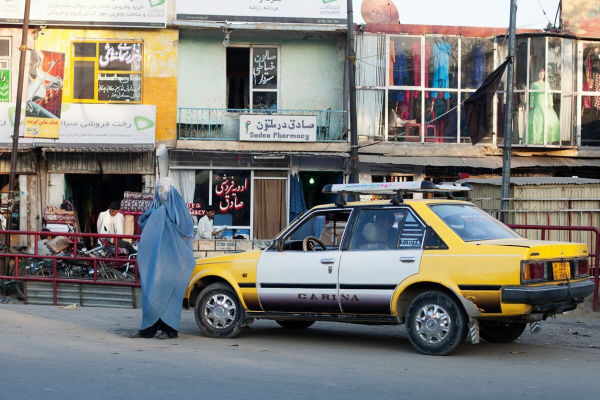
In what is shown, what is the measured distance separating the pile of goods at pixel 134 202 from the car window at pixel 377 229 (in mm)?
13384

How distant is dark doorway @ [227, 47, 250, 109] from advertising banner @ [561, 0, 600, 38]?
333 inches

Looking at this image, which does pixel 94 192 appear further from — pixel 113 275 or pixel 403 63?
pixel 113 275

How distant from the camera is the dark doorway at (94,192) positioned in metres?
23.4

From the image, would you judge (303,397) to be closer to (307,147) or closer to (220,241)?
(220,241)

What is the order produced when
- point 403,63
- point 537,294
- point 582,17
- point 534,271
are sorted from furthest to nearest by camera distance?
point 582,17 < point 403,63 < point 534,271 < point 537,294

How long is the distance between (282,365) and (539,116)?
16.7m

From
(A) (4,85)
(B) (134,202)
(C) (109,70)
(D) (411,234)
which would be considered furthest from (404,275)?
(A) (4,85)

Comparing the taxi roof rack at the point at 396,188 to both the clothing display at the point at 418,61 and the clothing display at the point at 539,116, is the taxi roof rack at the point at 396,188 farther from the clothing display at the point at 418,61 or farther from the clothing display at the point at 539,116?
the clothing display at the point at 539,116

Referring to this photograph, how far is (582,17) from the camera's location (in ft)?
75.9

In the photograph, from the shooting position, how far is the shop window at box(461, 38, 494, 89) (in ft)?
75.4

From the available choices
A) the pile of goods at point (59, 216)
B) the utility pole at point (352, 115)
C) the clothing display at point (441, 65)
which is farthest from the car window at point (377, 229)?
the clothing display at point (441, 65)

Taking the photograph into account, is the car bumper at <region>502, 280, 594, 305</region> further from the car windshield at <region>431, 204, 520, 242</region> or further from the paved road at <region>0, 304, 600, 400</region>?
the car windshield at <region>431, 204, 520, 242</region>

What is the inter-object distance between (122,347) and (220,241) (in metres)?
5.32

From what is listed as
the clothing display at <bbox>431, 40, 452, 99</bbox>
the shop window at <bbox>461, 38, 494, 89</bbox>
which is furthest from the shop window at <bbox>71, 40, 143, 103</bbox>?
the shop window at <bbox>461, 38, 494, 89</bbox>
